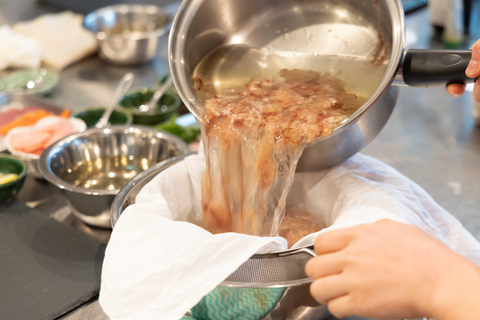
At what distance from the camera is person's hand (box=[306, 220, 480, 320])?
27.7 inches

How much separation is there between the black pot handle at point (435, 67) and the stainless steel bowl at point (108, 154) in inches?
26.9

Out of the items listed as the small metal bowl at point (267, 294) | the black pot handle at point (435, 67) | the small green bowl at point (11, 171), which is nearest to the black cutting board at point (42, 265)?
the small green bowl at point (11, 171)

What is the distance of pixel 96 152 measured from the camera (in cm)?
151

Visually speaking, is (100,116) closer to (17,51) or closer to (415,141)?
(17,51)

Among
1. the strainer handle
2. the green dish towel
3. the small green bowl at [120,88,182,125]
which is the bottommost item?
the small green bowl at [120,88,182,125]

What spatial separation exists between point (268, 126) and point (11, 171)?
0.85m

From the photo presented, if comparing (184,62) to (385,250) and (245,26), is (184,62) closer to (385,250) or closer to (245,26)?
(245,26)

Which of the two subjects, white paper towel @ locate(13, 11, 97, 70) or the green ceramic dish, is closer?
the green ceramic dish

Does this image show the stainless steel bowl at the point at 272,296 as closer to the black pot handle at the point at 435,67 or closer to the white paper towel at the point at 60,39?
the black pot handle at the point at 435,67

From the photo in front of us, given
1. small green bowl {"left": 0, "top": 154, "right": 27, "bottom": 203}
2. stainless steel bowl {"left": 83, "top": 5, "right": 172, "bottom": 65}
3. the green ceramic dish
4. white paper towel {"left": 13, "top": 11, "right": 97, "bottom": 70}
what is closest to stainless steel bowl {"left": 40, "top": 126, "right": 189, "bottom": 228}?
small green bowl {"left": 0, "top": 154, "right": 27, "bottom": 203}

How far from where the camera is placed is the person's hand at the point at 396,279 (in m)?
0.70

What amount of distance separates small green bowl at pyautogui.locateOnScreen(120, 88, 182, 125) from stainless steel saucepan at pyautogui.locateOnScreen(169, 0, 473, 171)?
68cm

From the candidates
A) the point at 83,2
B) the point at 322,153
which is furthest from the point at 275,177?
the point at 83,2

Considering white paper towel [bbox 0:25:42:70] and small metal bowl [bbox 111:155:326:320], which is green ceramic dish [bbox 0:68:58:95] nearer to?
white paper towel [bbox 0:25:42:70]
